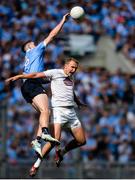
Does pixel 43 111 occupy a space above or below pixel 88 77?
below

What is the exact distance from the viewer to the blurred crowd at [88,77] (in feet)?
68.0

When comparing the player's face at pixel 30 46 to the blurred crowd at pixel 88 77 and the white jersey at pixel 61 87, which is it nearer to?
the white jersey at pixel 61 87

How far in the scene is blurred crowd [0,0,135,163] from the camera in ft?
68.0

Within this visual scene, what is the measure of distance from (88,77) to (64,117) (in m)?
7.33

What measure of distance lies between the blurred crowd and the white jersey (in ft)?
13.4

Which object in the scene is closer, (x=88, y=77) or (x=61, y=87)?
(x=61, y=87)

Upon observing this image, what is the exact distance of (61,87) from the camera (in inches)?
648

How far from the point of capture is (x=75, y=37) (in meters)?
25.8

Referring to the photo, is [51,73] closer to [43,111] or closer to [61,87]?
[61,87]

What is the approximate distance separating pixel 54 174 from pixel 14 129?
1337mm

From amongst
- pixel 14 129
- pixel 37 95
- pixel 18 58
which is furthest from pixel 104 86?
pixel 37 95

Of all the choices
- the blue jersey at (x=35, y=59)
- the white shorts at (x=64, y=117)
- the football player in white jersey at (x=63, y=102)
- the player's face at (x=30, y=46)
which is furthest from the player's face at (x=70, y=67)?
the player's face at (x=30, y=46)

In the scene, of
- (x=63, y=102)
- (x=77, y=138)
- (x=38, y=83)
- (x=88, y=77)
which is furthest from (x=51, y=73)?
(x=88, y=77)

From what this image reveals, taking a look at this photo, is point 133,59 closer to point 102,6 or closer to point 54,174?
point 102,6
